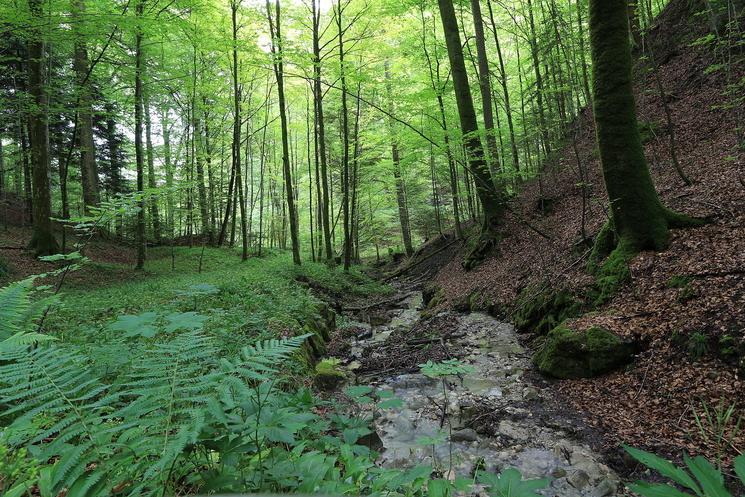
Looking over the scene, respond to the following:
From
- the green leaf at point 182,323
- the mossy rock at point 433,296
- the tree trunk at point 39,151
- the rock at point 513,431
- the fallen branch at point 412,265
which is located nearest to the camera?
the green leaf at point 182,323

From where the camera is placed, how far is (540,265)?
27.7 ft

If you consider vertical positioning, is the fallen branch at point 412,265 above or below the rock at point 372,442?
above

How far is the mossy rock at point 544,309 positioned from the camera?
620 centimetres

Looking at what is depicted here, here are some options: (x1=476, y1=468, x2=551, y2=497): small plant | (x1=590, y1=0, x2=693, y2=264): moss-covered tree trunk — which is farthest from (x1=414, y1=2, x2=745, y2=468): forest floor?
(x1=476, y1=468, x2=551, y2=497): small plant

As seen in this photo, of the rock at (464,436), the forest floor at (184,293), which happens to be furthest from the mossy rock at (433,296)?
the rock at (464,436)

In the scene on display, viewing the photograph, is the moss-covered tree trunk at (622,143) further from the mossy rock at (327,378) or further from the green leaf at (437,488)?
the green leaf at (437,488)

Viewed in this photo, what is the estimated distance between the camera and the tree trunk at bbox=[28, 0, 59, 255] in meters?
10.4

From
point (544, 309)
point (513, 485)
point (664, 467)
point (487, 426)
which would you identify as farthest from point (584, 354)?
point (664, 467)

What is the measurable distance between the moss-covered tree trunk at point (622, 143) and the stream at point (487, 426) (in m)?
2.74

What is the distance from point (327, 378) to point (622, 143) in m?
6.00

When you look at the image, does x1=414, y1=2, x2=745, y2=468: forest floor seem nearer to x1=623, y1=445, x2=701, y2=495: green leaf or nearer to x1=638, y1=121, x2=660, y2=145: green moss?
x1=638, y1=121, x2=660, y2=145: green moss

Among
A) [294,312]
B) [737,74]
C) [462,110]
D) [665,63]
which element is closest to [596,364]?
[294,312]

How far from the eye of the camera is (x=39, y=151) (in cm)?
1066

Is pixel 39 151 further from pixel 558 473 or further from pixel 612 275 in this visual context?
pixel 612 275
